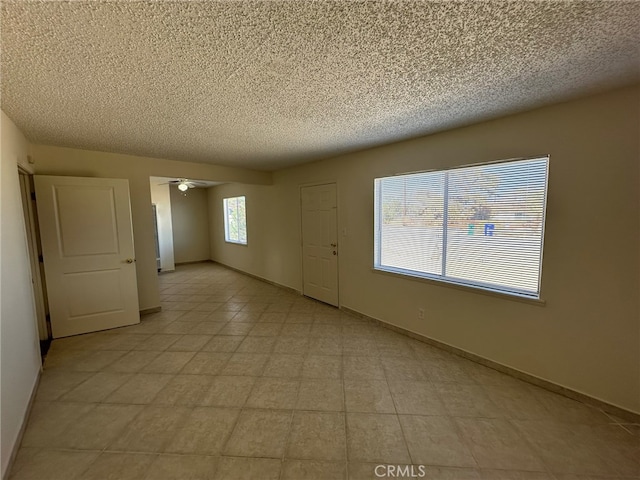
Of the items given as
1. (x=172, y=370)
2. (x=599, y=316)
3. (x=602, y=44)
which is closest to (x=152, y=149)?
(x=172, y=370)

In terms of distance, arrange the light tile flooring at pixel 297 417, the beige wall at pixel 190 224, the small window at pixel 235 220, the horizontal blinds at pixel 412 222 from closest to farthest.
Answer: the light tile flooring at pixel 297 417 → the horizontal blinds at pixel 412 222 → the small window at pixel 235 220 → the beige wall at pixel 190 224

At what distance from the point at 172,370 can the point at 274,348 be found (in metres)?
1.01

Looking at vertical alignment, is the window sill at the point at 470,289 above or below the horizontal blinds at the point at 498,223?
below

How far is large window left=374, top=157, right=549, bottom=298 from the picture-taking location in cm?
227

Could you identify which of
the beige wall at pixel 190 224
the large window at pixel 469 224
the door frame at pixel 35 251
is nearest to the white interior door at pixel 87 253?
the door frame at pixel 35 251

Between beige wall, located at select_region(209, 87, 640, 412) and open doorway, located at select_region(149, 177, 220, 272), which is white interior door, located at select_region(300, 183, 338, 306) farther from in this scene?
open doorway, located at select_region(149, 177, 220, 272)

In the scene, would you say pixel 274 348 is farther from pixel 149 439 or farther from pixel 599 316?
pixel 599 316

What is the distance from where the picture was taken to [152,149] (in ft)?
11.3

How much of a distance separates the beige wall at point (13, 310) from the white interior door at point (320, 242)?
11.1 feet

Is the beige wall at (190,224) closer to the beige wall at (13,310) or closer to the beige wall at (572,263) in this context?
the beige wall at (13,310)

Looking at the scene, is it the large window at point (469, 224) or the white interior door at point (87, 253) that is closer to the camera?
the large window at point (469, 224)

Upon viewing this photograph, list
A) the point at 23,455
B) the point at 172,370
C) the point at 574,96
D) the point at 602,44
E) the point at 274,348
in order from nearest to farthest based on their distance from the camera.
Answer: the point at 602,44, the point at 23,455, the point at 574,96, the point at 172,370, the point at 274,348

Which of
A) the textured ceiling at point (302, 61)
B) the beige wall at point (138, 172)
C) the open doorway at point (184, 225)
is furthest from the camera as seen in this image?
the open doorway at point (184, 225)

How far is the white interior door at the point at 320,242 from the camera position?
421cm
